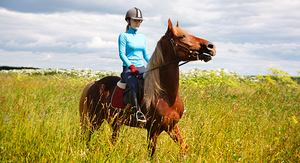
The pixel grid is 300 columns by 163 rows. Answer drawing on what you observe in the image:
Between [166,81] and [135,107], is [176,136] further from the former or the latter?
[166,81]

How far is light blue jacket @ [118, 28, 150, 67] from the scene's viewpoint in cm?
417

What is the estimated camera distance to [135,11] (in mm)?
4258

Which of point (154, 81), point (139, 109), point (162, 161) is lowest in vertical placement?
point (162, 161)

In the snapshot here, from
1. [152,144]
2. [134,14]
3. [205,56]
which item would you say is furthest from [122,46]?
[152,144]

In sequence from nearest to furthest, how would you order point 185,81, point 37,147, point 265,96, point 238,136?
1. point 37,147
2. point 238,136
3. point 265,96
4. point 185,81

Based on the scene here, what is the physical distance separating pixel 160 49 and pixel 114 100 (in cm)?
143

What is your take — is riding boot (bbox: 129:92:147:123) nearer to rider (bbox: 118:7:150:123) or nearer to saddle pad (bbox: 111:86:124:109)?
rider (bbox: 118:7:150:123)

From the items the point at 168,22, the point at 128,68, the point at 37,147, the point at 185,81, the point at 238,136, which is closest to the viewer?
the point at 37,147

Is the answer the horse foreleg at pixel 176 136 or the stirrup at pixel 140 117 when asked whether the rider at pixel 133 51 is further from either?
the horse foreleg at pixel 176 136

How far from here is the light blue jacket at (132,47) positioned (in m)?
4.17

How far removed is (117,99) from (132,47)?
1027 millimetres

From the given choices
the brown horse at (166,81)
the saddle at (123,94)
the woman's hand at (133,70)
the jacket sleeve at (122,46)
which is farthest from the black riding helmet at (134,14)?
the saddle at (123,94)

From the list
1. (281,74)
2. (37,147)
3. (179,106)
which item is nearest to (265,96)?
(281,74)

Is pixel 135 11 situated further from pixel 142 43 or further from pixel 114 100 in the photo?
pixel 114 100
